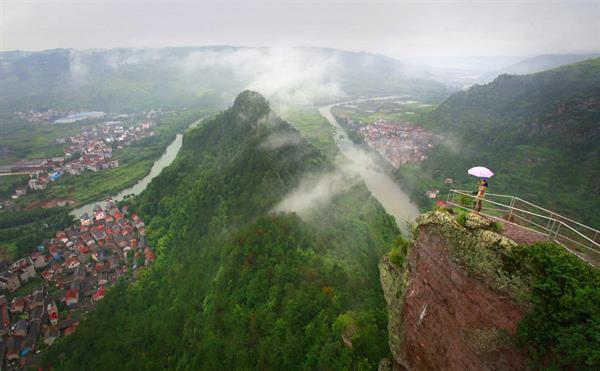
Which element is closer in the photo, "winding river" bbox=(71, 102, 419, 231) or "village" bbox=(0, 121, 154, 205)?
"winding river" bbox=(71, 102, 419, 231)

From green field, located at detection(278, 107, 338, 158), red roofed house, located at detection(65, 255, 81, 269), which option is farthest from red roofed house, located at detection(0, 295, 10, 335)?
green field, located at detection(278, 107, 338, 158)

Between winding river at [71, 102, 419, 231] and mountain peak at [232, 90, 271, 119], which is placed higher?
mountain peak at [232, 90, 271, 119]

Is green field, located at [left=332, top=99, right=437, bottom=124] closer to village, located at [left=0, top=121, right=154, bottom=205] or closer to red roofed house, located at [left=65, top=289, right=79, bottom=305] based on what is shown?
village, located at [left=0, top=121, right=154, bottom=205]

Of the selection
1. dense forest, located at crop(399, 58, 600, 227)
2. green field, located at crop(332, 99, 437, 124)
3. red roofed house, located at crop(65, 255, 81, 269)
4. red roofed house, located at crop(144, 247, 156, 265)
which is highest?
dense forest, located at crop(399, 58, 600, 227)

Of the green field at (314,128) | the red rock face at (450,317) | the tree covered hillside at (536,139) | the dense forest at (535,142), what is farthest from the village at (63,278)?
the tree covered hillside at (536,139)

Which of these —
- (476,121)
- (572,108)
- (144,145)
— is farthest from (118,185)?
(572,108)

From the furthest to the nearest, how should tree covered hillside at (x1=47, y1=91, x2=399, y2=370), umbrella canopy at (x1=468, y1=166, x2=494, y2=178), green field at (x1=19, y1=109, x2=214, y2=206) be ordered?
green field at (x1=19, y1=109, x2=214, y2=206), tree covered hillside at (x1=47, y1=91, x2=399, y2=370), umbrella canopy at (x1=468, y1=166, x2=494, y2=178)

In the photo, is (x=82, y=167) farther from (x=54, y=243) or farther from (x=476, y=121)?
(x=476, y=121)

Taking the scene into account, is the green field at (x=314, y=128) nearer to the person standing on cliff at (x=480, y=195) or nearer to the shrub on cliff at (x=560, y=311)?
the person standing on cliff at (x=480, y=195)
